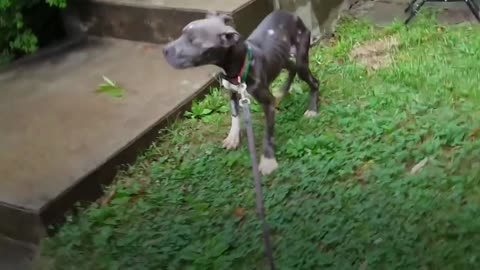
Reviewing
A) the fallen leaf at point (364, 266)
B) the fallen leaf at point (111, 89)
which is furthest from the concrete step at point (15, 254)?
the fallen leaf at point (364, 266)

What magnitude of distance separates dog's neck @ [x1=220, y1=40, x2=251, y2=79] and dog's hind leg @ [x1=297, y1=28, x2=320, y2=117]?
2.26 feet

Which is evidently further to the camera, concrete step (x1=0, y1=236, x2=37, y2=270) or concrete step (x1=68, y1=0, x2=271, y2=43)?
concrete step (x1=68, y1=0, x2=271, y2=43)

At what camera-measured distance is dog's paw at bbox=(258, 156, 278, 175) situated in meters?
4.36

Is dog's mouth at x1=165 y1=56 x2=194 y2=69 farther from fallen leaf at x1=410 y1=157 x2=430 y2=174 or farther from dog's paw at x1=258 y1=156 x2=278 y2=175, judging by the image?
fallen leaf at x1=410 y1=157 x2=430 y2=174

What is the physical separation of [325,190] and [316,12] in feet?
7.98

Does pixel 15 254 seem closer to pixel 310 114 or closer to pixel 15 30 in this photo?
pixel 310 114

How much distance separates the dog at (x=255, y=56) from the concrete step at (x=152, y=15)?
915 mm

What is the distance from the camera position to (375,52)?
5.68 metres

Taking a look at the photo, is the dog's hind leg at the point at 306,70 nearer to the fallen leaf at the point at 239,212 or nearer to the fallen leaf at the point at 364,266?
the fallen leaf at the point at 239,212

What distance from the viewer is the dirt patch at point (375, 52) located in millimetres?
5496

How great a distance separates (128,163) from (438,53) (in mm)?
2388

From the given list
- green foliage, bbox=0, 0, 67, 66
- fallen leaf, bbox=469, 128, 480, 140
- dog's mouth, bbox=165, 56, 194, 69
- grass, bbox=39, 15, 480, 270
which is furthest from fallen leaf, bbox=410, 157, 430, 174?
green foliage, bbox=0, 0, 67, 66

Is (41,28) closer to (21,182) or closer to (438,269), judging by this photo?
(21,182)

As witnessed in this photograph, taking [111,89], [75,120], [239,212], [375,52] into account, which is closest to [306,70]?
[375,52]
